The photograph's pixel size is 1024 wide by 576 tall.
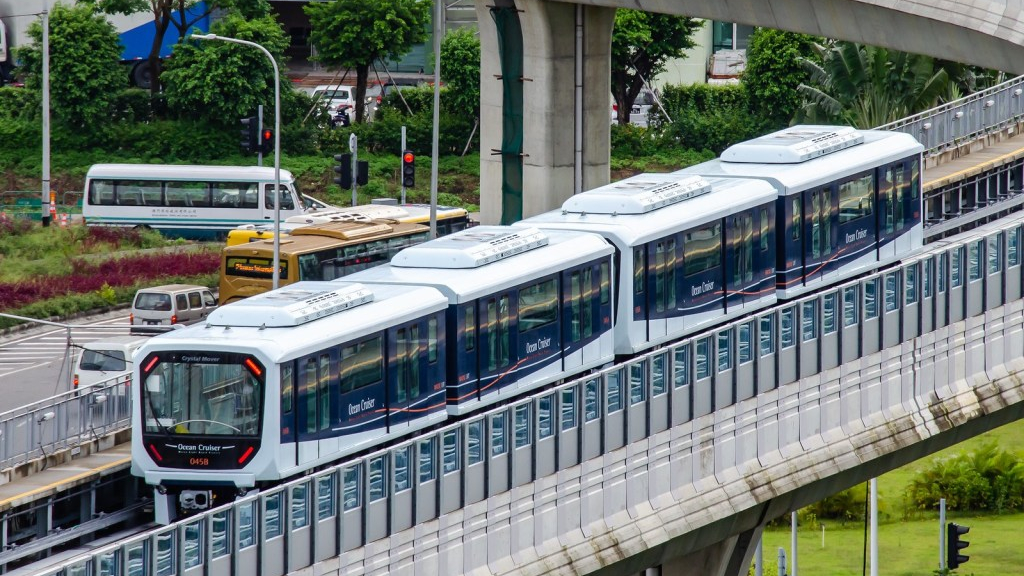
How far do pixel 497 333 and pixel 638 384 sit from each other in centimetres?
350

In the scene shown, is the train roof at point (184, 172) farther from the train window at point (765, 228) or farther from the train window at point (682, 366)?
the train window at point (682, 366)

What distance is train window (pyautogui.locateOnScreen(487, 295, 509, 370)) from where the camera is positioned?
26.0 m

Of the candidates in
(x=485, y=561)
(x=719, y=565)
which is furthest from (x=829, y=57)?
(x=485, y=561)

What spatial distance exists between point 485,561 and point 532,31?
22162mm

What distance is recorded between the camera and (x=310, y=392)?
75.0 ft

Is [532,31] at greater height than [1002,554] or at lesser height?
greater

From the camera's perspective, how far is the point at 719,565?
26.0m

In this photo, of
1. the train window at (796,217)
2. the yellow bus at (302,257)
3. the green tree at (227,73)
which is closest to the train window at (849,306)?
the train window at (796,217)

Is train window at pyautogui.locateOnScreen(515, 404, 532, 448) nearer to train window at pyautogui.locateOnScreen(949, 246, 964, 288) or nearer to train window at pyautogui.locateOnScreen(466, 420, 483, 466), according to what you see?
train window at pyautogui.locateOnScreen(466, 420, 483, 466)

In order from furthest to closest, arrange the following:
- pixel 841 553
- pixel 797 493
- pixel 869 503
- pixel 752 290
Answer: pixel 841 553, pixel 869 503, pixel 752 290, pixel 797 493

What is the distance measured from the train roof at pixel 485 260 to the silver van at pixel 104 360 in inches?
289

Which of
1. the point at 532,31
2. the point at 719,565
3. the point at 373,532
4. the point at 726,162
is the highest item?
the point at 532,31

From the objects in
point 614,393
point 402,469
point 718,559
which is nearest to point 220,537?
point 402,469

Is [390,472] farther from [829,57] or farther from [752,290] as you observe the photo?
[829,57]
